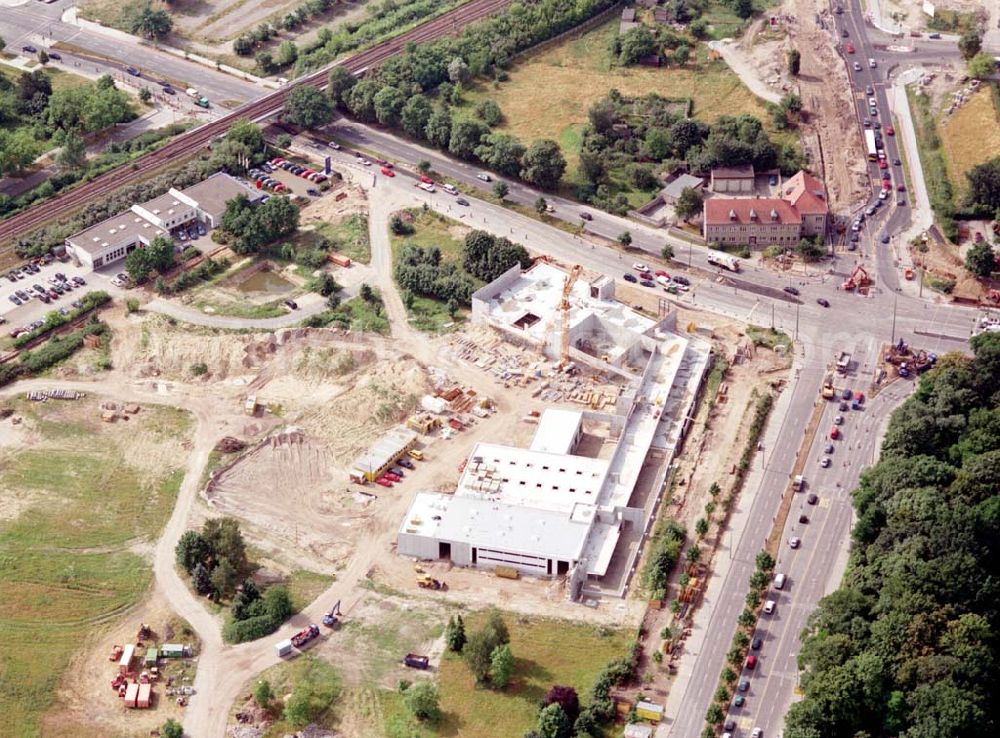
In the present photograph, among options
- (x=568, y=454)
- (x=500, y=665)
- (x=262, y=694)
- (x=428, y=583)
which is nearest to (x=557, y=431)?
(x=568, y=454)

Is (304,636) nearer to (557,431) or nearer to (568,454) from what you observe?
(568,454)

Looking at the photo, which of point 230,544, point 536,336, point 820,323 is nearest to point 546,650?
point 230,544

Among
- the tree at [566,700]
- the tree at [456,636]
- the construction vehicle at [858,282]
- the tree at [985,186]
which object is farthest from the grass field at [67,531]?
the tree at [985,186]

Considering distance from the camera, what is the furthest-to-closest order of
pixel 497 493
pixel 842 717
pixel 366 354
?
pixel 366 354 < pixel 497 493 < pixel 842 717

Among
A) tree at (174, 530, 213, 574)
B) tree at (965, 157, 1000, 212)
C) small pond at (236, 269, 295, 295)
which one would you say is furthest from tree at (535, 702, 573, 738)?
tree at (965, 157, 1000, 212)

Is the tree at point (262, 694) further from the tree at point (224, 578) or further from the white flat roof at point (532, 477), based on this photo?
the white flat roof at point (532, 477)

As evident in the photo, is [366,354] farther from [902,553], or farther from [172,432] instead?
[902,553]
